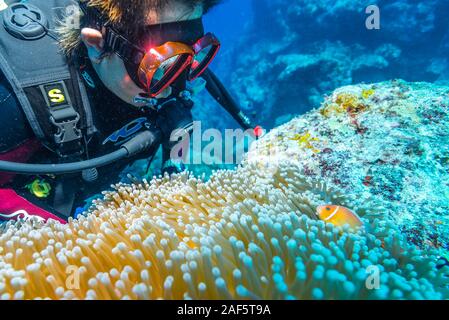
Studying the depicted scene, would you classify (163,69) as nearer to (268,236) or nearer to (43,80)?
(43,80)

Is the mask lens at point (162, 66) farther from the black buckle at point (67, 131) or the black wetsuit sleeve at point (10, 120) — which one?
the black wetsuit sleeve at point (10, 120)

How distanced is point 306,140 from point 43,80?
2.38m

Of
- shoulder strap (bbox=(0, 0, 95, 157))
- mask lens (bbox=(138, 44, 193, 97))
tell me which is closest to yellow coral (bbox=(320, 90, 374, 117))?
mask lens (bbox=(138, 44, 193, 97))

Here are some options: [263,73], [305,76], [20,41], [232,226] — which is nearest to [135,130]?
[20,41]

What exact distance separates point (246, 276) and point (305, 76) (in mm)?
11987

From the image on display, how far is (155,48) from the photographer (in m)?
2.46

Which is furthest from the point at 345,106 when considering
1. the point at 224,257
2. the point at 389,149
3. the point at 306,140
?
the point at 224,257

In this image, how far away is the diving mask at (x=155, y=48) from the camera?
8.09ft

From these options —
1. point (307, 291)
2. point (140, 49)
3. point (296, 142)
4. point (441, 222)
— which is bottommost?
point (307, 291)

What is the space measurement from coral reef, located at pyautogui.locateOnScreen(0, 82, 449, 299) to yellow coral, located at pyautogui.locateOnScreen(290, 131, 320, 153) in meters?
0.02

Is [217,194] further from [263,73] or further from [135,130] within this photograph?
[263,73]

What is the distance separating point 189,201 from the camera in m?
2.27

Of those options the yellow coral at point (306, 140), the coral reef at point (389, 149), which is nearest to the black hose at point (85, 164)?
the coral reef at point (389, 149)

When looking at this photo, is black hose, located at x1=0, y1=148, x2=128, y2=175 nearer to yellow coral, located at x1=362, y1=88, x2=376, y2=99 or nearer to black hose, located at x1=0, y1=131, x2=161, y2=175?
black hose, located at x1=0, y1=131, x2=161, y2=175
